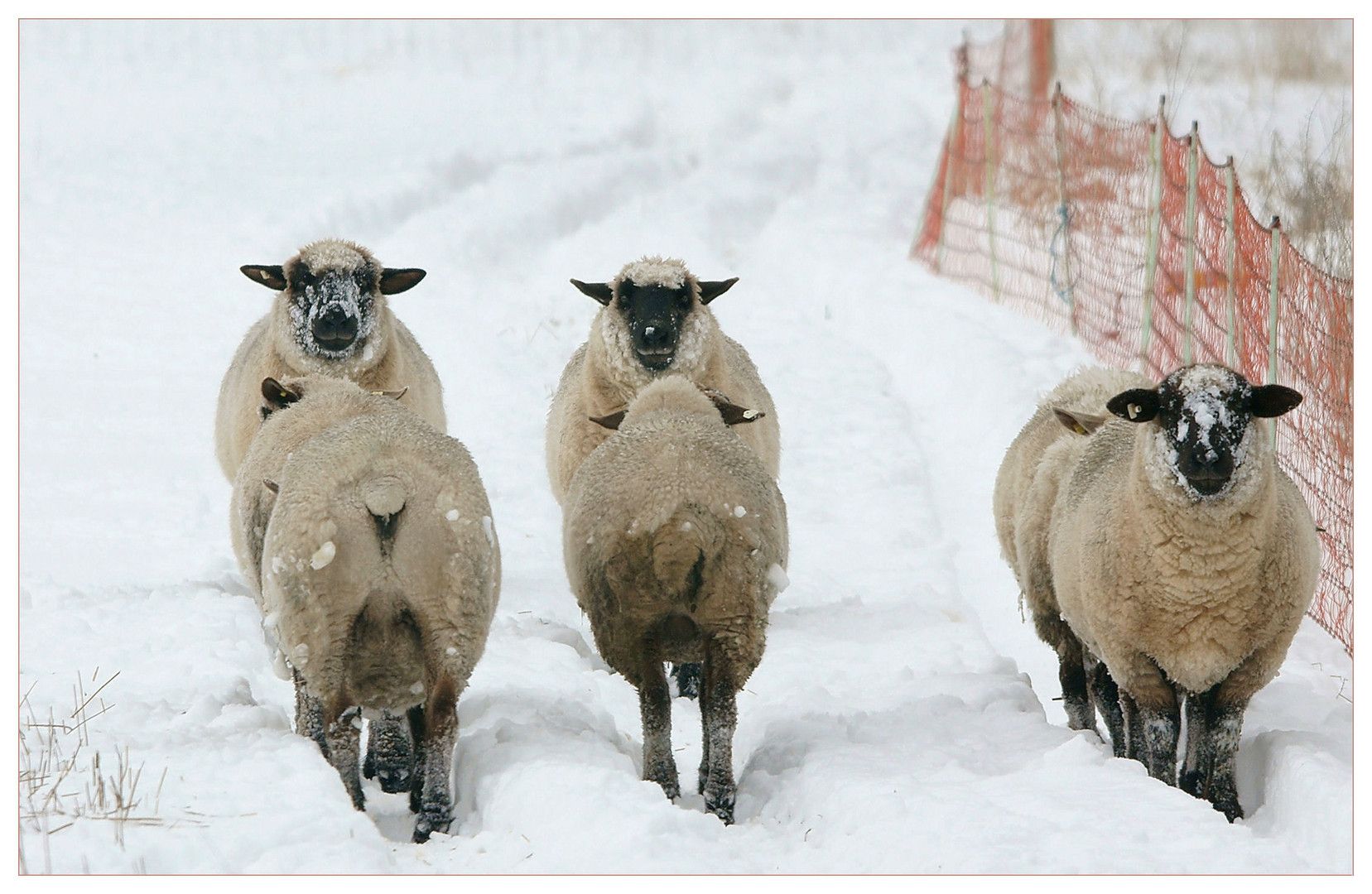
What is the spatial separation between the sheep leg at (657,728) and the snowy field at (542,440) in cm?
14

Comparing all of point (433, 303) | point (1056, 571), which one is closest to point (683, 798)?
point (1056, 571)

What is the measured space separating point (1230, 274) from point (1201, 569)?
15.6 feet

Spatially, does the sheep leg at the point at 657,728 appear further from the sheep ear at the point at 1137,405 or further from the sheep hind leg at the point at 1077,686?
the sheep hind leg at the point at 1077,686

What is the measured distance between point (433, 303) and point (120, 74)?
11.5 m

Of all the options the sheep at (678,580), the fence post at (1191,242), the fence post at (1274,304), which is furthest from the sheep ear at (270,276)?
the fence post at (1191,242)

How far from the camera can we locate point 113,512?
937cm

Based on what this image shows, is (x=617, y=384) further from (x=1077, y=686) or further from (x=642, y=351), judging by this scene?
(x=1077, y=686)

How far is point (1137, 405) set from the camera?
5.45 metres

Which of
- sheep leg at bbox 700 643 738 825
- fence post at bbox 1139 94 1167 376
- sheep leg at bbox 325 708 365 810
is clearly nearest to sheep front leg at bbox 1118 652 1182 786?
sheep leg at bbox 700 643 738 825

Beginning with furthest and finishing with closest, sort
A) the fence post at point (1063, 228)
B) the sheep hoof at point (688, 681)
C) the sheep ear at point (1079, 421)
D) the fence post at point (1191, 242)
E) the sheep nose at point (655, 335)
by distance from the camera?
the fence post at point (1063, 228) → the fence post at point (1191, 242) → the sheep nose at point (655, 335) → the sheep hoof at point (688, 681) → the sheep ear at point (1079, 421)

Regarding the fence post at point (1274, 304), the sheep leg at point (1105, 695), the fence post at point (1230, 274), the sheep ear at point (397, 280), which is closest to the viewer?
the sheep leg at point (1105, 695)

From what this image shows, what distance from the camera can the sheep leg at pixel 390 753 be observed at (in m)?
5.49

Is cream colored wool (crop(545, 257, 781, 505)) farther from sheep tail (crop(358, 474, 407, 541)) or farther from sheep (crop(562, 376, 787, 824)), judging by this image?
sheep tail (crop(358, 474, 407, 541))

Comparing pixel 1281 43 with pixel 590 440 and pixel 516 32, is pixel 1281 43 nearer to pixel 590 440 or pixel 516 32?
pixel 516 32
